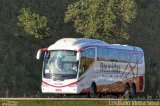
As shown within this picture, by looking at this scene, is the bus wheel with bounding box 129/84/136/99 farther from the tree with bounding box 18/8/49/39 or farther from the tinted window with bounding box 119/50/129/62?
the tree with bounding box 18/8/49/39

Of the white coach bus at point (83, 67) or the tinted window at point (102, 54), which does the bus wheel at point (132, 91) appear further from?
the tinted window at point (102, 54)

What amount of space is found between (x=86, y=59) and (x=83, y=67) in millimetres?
602

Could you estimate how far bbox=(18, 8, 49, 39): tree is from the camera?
46625 millimetres

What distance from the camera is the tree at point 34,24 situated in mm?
46625

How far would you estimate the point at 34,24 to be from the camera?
46.6 metres

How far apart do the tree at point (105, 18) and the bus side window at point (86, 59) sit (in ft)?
34.4

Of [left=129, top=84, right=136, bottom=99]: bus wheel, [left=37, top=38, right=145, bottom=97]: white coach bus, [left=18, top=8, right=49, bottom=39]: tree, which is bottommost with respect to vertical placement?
[left=129, top=84, right=136, bottom=99]: bus wheel

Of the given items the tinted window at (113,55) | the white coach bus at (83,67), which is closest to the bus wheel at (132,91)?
the white coach bus at (83,67)

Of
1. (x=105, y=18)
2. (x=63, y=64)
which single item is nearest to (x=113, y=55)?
(x=63, y=64)

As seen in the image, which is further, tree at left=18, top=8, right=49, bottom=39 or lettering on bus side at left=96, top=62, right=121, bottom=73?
tree at left=18, top=8, right=49, bottom=39

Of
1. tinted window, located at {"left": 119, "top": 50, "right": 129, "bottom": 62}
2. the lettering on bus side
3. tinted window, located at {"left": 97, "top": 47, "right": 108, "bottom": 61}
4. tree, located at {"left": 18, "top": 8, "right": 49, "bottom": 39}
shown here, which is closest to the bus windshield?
tinted window, located at {"left": 97, "top": 47, "right": 108, "bottom": 61}

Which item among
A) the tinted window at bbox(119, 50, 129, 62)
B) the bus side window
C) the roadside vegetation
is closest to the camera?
the bus side window

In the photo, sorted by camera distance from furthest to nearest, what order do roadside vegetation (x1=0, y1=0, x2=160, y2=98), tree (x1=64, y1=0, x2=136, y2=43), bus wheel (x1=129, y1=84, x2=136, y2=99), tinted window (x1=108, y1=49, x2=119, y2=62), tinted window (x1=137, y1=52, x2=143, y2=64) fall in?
tree (x1=64, y1=0, x2=136, y2=43), roadside vegetation (x1=0, y1=0, x2=160, y2=98), tinted window (x1=137, y1=52, x2=143, y2=64), bus wheel (x1=129, y1=84, x2=136, y2=99), tinted window (x1=108, y1=49, x2=119, y2=62)

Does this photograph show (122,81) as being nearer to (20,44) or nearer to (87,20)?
(87,20)
